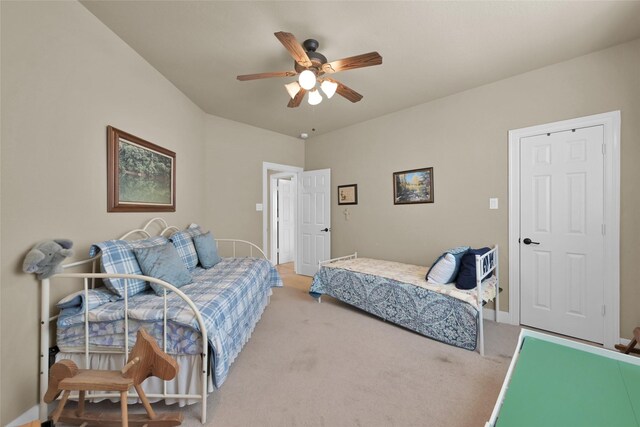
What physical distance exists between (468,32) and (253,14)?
5.35ft

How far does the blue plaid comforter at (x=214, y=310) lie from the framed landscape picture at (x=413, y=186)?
7.27 ft

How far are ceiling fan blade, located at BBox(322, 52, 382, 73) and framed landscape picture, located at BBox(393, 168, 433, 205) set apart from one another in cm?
180

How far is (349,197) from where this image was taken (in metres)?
4.18

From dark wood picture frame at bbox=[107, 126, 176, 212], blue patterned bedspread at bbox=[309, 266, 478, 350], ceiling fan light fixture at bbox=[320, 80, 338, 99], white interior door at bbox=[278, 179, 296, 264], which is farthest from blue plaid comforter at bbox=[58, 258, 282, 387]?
white interior door at bbox=[278, 179, 296, 264]

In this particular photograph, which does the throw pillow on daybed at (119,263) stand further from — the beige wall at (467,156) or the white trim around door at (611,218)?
the white trim around door at (611,218)

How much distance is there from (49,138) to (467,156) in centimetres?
363

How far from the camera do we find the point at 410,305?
249 cm

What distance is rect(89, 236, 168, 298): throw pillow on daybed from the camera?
5.53 ft

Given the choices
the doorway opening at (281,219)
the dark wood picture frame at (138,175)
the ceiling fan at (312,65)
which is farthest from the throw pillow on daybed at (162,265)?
the doorway opening at (281,219)

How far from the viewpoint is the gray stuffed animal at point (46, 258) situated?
1356 mm

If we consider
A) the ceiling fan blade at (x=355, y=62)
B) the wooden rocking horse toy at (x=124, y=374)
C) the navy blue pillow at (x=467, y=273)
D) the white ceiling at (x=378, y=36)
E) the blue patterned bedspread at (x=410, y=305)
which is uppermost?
the white ceiling at (x=378, y=36)

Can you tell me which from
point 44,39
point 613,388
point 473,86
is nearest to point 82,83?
point 44,39

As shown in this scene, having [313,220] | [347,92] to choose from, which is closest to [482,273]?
[347,92]

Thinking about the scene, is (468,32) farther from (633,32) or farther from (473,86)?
(633,32)
